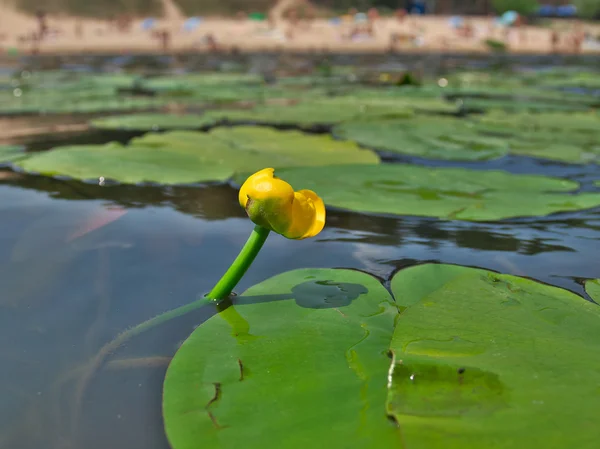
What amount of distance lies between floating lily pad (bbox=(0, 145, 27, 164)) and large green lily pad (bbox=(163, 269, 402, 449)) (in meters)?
1.35

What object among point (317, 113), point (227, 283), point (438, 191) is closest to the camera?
Result: point (227, 283)

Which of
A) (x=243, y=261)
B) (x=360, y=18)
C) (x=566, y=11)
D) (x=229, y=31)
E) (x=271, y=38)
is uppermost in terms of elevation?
(x=566, y=11)

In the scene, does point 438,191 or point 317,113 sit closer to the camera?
point 438,191

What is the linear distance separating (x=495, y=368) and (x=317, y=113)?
2366 mm

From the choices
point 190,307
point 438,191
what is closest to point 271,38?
point 438,191

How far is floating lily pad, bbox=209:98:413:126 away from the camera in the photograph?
274 centimetres

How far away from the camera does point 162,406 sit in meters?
0.63

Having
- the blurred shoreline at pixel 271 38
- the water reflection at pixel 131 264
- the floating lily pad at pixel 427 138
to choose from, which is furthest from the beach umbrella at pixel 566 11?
the water reflection at pixel 131 264

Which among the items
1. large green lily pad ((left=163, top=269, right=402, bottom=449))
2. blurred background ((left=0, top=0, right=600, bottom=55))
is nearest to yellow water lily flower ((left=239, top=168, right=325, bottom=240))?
large green lily pad ((left=163, top=269, right=402, bottom=449))

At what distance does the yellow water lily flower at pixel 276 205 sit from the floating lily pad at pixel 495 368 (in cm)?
20

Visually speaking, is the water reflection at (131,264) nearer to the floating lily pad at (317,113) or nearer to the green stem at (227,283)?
the green stem at (227,283)

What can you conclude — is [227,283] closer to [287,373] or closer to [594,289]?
[287,373]

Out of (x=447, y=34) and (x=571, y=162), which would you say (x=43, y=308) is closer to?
(x=571, y=162)

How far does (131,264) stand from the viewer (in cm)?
113
